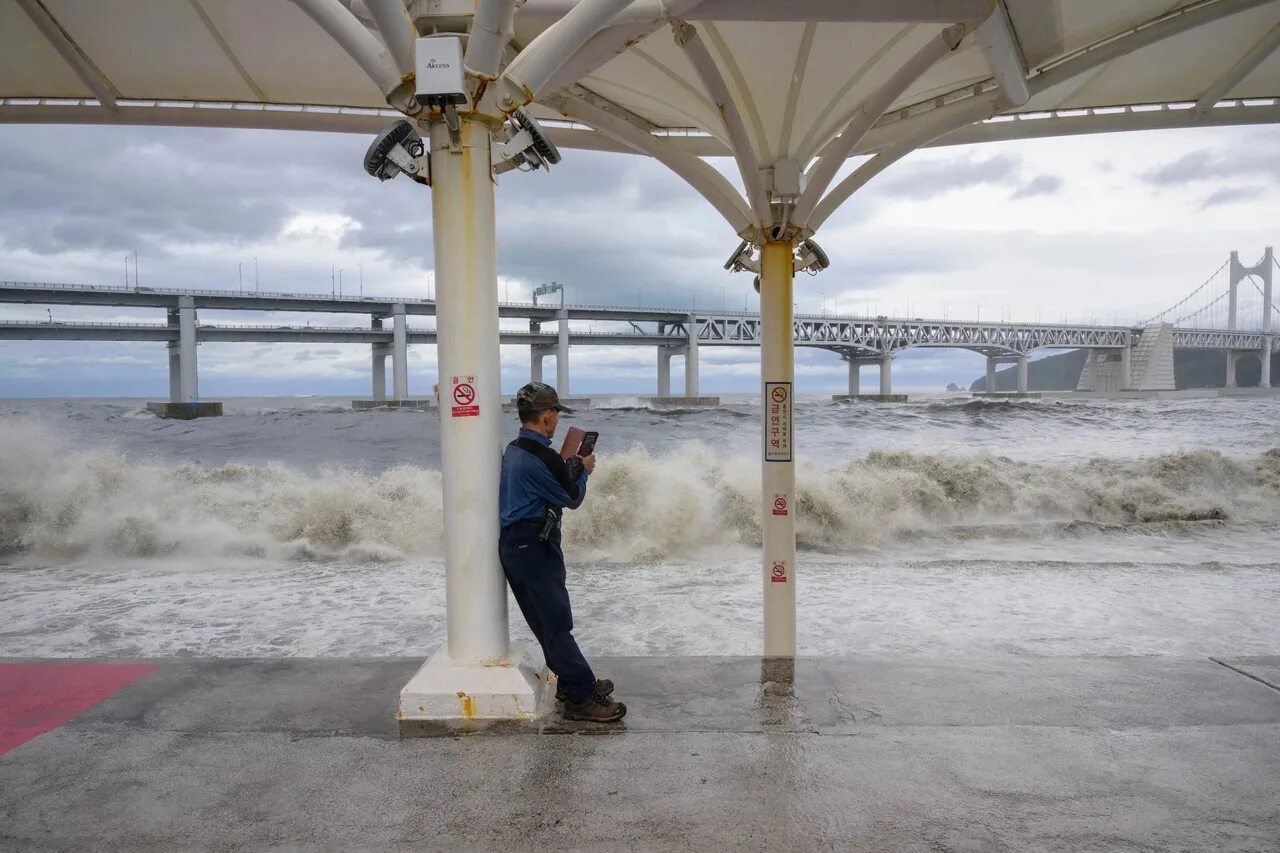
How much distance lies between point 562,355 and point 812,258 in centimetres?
5424

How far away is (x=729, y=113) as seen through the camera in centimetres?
575

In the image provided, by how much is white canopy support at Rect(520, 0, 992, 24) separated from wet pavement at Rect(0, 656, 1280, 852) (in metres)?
4.04

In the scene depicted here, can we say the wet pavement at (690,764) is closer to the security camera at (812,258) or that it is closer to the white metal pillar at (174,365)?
the security camera at (812,258)

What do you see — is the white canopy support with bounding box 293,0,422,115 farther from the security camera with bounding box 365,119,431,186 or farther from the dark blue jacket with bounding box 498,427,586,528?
the dark blue jacket with bounding box 498,427,586,528

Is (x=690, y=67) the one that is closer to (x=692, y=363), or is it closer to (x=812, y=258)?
(x=812, y=258)

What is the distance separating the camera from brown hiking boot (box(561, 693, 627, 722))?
4.21 m

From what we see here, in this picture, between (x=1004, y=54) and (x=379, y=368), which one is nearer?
(x=1004, y=54)

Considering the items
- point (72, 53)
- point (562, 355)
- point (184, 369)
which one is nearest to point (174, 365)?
point (184, 369)

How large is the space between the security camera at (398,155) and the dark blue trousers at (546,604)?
2050mm

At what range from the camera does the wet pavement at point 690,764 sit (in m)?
3.16

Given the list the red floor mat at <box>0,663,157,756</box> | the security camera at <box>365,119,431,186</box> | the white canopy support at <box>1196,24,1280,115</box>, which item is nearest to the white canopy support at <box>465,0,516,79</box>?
the security camera at <box>365,119,431,186</box>

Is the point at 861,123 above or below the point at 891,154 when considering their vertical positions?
above

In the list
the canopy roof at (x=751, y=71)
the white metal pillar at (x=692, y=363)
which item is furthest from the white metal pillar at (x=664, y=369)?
the canopy roof at (x=751, y=71)

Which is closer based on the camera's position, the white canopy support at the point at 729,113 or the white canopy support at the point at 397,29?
the white canopy support at the point at 397,29
